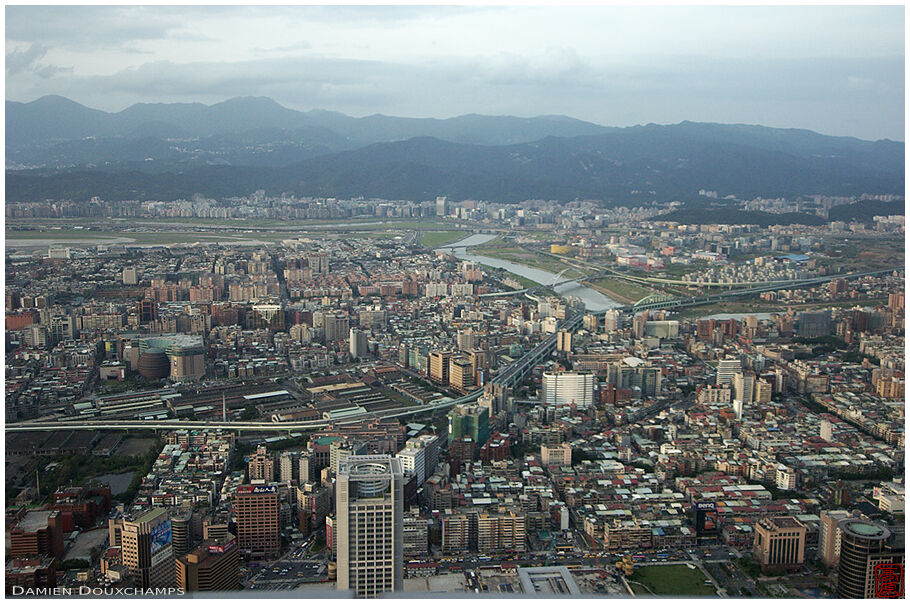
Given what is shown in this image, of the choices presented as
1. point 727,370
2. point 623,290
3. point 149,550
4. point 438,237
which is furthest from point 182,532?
point 438,237

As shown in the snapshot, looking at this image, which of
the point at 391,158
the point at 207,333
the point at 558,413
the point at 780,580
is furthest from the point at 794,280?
the point at 391,158

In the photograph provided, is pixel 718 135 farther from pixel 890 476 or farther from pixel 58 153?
pixel 890 476

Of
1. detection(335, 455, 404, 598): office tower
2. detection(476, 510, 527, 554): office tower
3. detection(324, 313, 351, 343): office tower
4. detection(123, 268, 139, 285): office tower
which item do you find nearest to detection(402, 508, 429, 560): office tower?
detection(476, 510, 527, 554): office tower

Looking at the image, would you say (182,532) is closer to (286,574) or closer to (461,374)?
(286,574)

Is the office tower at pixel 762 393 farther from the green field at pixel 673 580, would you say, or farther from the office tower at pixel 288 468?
the office tower at pixel 288 468

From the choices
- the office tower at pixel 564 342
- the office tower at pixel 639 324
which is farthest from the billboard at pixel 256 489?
the office tower at pixel 639 324

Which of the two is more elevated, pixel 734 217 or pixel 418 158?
pixel 418 158
